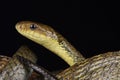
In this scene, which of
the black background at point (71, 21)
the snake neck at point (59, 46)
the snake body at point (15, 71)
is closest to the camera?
the snake body at point (15, 71)

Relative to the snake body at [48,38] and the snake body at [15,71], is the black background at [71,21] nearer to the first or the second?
the snake body at [48,38]

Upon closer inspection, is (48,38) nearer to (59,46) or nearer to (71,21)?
(59,46)

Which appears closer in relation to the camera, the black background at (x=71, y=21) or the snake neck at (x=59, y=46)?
the snake neck at (x=59, y=46)

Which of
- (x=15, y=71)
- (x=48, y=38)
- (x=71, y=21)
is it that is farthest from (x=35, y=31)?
(x=71, y=21)

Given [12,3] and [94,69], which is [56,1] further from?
[94,69]

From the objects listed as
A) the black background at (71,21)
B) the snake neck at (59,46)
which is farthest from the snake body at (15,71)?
the black background at (71,21)

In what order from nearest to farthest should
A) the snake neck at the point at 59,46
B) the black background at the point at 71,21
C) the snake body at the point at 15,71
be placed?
the snake body at the point at 15,71
the snake neck at the point at 59,46
the black background at the point at 71,21

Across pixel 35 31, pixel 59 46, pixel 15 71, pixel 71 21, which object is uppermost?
pixel 15 71
